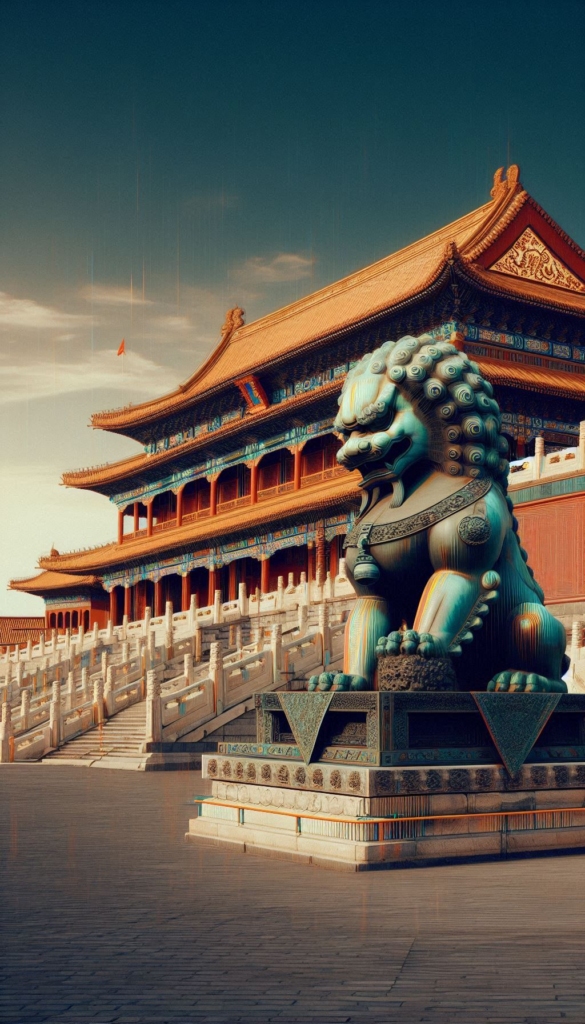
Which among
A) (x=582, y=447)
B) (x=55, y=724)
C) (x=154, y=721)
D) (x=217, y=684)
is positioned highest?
(x=582, y=447)

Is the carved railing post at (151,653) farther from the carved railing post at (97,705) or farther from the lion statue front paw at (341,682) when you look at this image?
the lion statue front paw at (341,682)

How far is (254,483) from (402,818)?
2775 centimetres

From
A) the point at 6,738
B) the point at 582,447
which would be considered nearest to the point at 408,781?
the point at 6,738

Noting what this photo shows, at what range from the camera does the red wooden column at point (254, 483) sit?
3384 cm

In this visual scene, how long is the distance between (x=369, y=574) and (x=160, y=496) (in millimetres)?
35477

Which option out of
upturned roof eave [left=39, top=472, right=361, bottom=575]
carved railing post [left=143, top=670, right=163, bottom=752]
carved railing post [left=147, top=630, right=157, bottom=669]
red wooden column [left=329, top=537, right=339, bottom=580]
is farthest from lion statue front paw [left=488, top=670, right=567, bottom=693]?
red wooden column [left=329, top=537, right=339, bottom=580]

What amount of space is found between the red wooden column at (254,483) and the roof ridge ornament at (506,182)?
10.6 meters

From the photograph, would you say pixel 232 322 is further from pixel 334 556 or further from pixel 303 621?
pixel 303 621

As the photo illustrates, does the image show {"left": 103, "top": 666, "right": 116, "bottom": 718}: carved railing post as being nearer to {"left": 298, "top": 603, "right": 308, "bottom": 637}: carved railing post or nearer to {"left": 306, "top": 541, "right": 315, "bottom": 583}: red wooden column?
{"left": 298, "top": 603, "right": 308, "bottom": 637}: carved railing post

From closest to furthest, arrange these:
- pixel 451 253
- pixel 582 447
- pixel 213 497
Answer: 1. pixel 582 447
2. pixel 451 253
3. pixel 213 497

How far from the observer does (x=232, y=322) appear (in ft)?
132

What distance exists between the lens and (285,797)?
279 inches

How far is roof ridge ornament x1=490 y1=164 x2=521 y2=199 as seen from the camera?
27750 mm

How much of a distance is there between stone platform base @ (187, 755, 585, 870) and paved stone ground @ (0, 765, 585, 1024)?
194 millimetres
